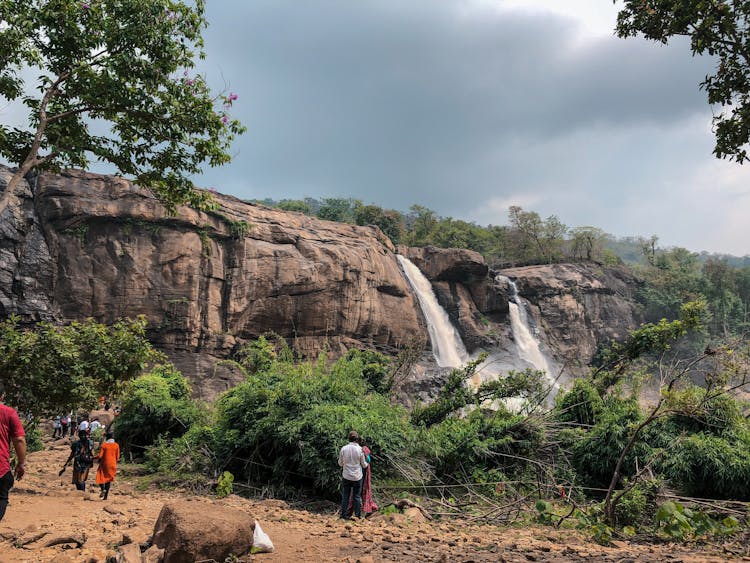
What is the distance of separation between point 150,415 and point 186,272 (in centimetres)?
1171

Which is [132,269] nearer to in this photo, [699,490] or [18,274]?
[18,274]

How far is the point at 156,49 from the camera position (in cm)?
863

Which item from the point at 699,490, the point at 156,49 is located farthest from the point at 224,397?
the point at 699,490

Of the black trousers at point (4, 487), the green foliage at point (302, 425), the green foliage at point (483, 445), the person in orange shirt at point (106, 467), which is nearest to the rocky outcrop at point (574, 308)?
the green foliage at point (483, 445)

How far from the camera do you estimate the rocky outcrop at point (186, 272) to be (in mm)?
21375

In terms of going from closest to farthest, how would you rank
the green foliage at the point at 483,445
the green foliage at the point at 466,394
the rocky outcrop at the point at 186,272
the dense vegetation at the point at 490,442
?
the dense vegetation at the point at 490,442 → the green foliage at the point at 483,445 → the green foliage at the point at 466,394 → the rocky outcrop at the point at 186,272

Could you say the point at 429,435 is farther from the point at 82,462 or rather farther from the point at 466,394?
the point at 82,462

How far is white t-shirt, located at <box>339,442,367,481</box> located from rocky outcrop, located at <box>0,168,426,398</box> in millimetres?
14506

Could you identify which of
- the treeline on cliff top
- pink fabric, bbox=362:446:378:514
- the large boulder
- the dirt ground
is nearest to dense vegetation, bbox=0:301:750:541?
pink fabric, bbox=362:446:378:514

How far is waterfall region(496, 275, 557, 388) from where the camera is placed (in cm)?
3506

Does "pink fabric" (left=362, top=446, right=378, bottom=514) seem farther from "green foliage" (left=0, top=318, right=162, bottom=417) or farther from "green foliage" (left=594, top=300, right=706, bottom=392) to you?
"green foliage" (left=594, top=300, right=706, bottom=392)

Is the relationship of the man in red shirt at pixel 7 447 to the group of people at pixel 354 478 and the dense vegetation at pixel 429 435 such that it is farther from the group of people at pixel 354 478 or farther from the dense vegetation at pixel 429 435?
the dense vegetation at pixel 429 435

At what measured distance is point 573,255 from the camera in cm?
4962

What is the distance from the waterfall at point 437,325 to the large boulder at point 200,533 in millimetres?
27224
